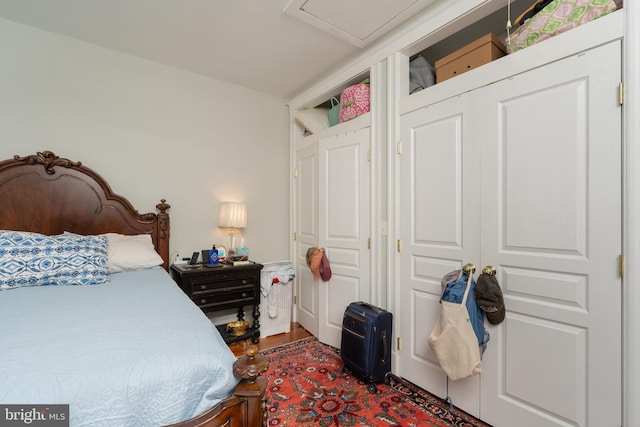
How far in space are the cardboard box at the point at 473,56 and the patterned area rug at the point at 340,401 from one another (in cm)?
216

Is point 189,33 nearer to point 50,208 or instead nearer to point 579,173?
point 50,208

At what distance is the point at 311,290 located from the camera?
296cm

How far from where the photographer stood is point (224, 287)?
8.45 feet

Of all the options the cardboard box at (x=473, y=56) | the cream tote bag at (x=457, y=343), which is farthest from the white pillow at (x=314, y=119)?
the cream tote bag at (x=457, y=343)

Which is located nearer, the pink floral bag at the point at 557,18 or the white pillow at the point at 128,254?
the pink floral bag at the point at 557,18

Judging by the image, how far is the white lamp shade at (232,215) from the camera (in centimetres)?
281

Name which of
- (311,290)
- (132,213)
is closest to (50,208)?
(132,213)

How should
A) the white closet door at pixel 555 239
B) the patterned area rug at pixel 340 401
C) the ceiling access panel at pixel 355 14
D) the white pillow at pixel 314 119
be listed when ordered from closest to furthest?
the white closet door at pixel 555 239 → the patterned area rug at pixel 340 401 → the ceiling access panel at pixel 355 14 → the white pillow at pixel 314 119

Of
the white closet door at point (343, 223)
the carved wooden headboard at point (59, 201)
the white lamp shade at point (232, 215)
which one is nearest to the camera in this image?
the carved wooden headboard at point (59, 201)

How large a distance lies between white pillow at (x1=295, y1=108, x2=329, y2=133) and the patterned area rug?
89.6 inches

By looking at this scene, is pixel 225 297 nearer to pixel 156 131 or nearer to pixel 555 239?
pixel 156 131

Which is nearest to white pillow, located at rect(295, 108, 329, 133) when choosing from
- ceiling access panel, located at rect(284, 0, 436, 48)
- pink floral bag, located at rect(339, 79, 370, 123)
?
pink floral bag, located at rect(339, 79, 370, 123)

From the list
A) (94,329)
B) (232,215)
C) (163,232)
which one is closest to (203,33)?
(232,215)

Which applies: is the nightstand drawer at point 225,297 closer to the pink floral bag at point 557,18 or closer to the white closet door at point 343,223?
the white closet door at point 343,223
